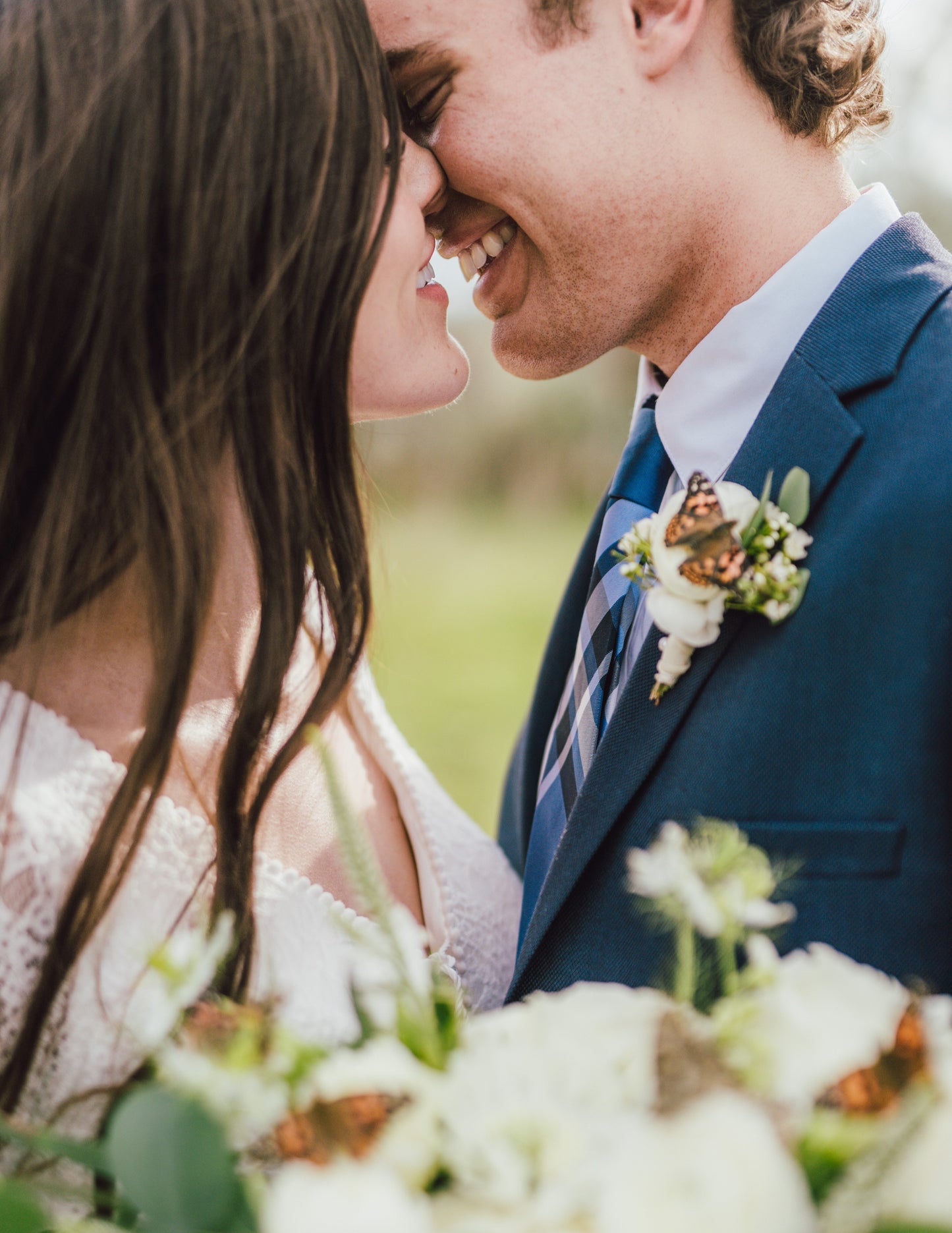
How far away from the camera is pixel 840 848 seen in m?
1.46

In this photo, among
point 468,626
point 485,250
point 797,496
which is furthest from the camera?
point 468,626

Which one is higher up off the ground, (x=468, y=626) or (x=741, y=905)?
(x=741, y=905)

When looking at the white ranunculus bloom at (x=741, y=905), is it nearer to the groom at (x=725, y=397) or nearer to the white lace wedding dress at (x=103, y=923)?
the white lace wedding dress at (x=103, y=923)

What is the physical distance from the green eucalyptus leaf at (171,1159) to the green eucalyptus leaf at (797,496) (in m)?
1.21

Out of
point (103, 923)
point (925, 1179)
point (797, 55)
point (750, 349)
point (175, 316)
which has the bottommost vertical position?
point (103, 923)

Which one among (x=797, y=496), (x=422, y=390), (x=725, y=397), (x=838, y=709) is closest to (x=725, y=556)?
(x=797, y=496)

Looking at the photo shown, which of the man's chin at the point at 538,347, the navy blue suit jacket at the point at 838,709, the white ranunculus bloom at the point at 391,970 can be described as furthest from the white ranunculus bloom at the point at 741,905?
the man's chin at the point at 538,347

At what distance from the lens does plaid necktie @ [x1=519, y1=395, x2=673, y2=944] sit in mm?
2080

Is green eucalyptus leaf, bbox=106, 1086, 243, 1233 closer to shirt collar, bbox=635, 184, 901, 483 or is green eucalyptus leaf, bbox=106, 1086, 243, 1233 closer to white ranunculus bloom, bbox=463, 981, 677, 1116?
white ranunculus bloom, bbox=463, 981, 677, 1116

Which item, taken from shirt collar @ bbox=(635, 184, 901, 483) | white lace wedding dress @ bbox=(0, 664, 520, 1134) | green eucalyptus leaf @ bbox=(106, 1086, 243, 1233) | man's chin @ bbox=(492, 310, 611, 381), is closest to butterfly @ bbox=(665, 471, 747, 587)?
shirt collar @ bbox=(635, 184, 901, 483)

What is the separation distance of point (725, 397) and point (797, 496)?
1.76 ft

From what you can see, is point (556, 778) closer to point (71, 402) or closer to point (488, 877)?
point (488, 877)

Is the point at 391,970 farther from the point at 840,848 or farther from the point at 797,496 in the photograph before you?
the point at 797,496

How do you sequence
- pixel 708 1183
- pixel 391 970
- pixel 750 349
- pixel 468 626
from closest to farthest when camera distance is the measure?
pixel 708 1183 < pixel 391 970 < pixel 750 349 < pixel 468 626
